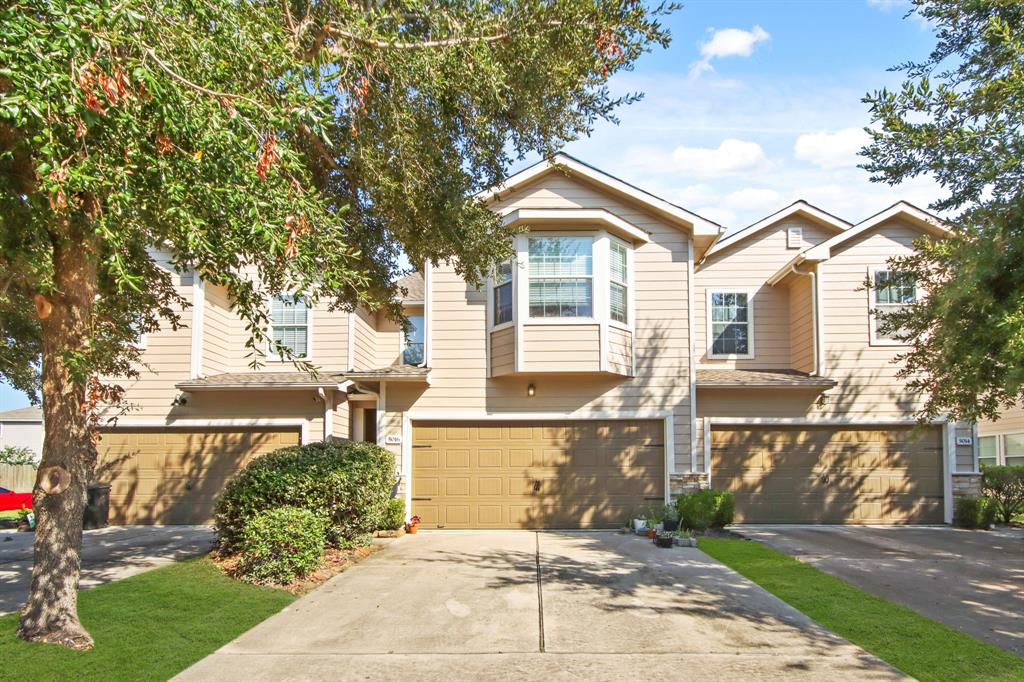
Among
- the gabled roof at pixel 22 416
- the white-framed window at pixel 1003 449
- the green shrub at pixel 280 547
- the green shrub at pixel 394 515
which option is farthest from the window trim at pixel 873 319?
the gabled roof at pixel 22 416

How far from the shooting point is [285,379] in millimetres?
15078

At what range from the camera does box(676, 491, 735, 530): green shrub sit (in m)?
13.7

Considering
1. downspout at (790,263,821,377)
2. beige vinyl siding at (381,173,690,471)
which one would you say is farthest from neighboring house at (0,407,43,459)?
downspout at (790,263,821,377)

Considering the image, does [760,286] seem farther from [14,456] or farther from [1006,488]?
[14,456]

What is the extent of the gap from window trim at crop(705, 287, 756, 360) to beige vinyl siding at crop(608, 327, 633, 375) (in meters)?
2.87

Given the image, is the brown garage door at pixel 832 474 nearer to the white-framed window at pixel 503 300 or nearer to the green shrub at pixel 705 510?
the green shrub at pixel 705 510

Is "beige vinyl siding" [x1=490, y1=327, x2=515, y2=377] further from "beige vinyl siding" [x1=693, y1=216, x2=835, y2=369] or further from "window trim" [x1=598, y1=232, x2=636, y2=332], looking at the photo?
"beige vinyl siding" [x1=693, y1=216, x2=835, y2=369]

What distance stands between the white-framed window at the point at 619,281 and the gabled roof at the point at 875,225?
364 cm

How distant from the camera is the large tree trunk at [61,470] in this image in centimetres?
634

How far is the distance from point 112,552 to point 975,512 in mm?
15200

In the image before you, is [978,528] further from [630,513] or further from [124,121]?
[124,121]

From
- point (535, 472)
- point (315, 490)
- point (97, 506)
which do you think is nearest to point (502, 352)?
point (535, 472)

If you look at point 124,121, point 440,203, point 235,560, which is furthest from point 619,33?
point 235,560

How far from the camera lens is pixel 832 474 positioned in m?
15.4
